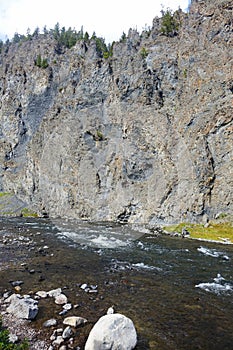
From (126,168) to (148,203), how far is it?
41.3 ft

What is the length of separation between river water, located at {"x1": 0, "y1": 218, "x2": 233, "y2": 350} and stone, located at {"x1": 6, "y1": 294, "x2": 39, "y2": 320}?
0.51 metres

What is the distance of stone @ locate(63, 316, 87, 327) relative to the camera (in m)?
15.7

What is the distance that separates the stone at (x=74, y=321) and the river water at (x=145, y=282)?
1.52 ft

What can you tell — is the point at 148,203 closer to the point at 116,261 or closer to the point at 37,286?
the point at 116,261

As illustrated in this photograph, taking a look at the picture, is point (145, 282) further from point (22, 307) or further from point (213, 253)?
point (213, 253)

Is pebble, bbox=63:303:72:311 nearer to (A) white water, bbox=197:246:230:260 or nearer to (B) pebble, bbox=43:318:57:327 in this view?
(B) pebble, bbox=43:318:57:327

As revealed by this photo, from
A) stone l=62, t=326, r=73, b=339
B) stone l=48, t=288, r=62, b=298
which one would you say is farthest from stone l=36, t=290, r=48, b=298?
stone l=62, t=326, r=73, b=339

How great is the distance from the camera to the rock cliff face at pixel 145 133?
6269 centimetres

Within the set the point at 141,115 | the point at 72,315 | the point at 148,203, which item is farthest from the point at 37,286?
the point at 141,115

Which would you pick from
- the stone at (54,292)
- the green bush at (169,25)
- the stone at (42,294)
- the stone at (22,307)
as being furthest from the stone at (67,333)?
the green bush at (169,25)

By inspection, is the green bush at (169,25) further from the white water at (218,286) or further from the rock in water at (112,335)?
the rock in water at (112,335)

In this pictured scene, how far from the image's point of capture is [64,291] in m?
20.8

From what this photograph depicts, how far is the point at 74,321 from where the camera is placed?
15.9 m

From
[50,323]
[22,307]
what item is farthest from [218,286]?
[22,307]
